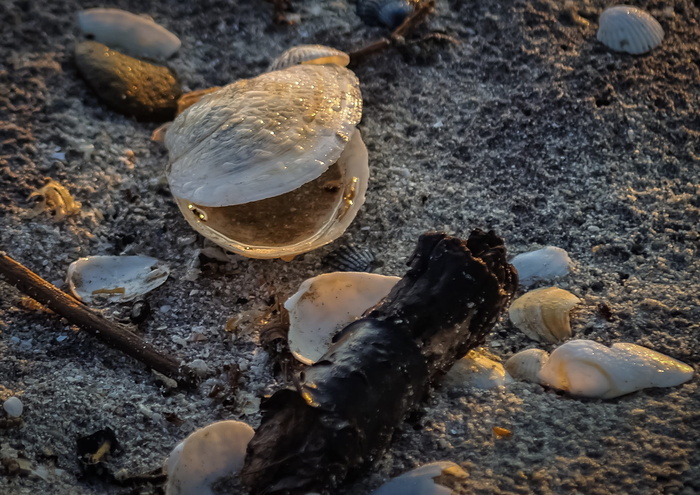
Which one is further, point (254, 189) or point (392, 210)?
point (392, 210)

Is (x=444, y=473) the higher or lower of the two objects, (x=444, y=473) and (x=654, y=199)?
the lower

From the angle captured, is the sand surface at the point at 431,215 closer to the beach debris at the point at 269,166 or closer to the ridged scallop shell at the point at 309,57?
the beach debris at the point at 269,166

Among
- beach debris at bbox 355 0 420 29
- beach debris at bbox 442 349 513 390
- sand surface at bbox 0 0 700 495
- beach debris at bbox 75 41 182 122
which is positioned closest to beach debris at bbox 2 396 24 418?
sand surface at bbox 0 0 700 495

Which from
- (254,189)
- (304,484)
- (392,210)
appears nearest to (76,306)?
(254,189)

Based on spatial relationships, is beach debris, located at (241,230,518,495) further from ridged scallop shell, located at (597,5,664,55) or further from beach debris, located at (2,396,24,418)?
ridged scallop shell, located at (597,5,664,55)

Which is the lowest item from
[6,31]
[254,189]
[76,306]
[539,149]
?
[76,306]

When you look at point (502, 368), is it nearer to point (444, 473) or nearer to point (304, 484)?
point (444, 473)

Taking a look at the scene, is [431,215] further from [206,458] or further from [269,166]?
[206,458]

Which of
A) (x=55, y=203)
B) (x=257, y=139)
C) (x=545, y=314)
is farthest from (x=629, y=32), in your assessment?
(x=55, y=203)
